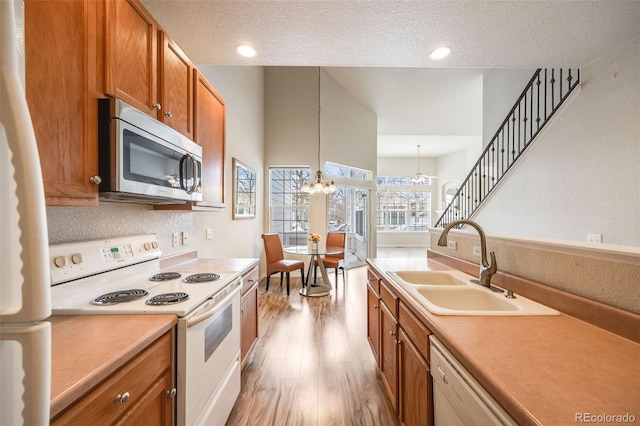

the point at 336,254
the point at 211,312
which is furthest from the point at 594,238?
the point at 211,312

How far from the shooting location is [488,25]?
190cm

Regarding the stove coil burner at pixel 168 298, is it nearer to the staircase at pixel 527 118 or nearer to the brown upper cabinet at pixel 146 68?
the brown upper cabinet at pixel 146 68

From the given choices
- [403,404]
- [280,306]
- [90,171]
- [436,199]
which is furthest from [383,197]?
[90,171]

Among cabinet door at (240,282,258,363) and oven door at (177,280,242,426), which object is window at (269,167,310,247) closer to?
cabinet door at (240,282,258,363)

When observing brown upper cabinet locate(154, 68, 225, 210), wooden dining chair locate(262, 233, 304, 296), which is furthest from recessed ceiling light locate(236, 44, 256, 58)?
wooden dining chair locate(262, 233, 304, 296)

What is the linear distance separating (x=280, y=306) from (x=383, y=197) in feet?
24.4

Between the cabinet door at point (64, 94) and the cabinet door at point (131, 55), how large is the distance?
8 centimetres

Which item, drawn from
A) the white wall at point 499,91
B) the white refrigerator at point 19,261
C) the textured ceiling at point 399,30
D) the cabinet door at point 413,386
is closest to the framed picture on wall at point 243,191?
the textured ceiling at point 399,30

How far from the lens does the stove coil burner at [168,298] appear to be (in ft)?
3.96

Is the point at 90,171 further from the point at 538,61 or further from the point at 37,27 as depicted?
the point at 538,61

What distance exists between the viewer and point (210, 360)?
1.37 m

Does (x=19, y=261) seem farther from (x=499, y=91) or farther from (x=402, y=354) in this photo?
(x=499, y=91)

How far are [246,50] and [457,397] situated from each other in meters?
2.58
